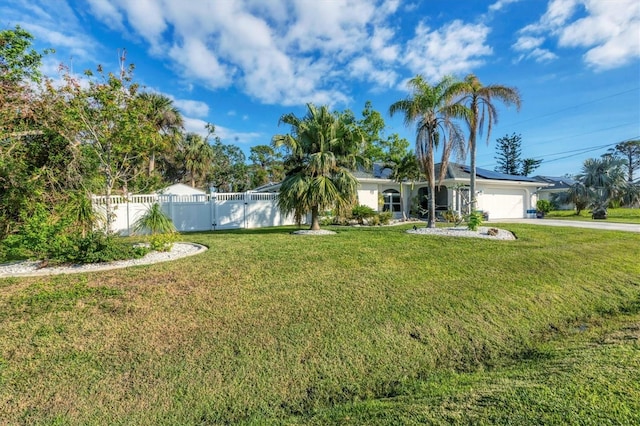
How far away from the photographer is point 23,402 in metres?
2.98

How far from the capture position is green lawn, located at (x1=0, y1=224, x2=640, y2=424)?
9.65 ft

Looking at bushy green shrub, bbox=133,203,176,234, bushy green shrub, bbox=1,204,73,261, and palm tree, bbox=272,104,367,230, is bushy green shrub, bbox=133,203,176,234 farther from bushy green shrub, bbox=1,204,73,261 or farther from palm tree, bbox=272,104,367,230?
palm tree, bbox=272,104,367,230

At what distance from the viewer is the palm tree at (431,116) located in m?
11.8

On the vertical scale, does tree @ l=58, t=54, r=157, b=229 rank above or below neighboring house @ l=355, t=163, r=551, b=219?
above

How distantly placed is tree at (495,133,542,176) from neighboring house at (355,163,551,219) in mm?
30478

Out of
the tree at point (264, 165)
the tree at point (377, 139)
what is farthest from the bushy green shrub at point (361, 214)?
the tree at point (264, 165)

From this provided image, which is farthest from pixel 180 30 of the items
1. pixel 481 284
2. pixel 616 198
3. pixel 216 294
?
pixel 616 198

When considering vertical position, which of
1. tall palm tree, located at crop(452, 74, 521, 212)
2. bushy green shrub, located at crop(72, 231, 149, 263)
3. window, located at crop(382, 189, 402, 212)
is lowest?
bushy green shrub, located at crop(72, 231, 149, 263)

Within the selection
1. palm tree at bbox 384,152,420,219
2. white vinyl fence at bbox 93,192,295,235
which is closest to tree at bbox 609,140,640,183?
palm tree at bbox 384,152,420,219

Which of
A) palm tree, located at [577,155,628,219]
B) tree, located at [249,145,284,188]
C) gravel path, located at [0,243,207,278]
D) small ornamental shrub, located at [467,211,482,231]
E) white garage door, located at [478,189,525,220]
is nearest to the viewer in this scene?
gravel path, located at [0,243,207,278]

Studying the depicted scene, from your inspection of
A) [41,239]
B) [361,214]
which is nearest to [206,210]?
[361,214]

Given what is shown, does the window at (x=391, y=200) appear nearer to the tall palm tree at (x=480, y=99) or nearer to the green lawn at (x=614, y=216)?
the tall palm tree at (x=480, y=99)

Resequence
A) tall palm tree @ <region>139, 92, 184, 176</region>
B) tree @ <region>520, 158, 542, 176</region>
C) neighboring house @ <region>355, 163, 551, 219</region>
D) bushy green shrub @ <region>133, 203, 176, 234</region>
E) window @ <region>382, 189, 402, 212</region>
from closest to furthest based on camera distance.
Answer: bushy green shrub @ <region>133, 203, 176, 234</region>
neighboring house @ <region>355, 163, 551, 219</region>
window @ <region>382, 189, 402, 212</region>
tall palm tree @ <region>139, 92, 184, 176</region>
tree @ <region>520, 158, 542, 176</region>

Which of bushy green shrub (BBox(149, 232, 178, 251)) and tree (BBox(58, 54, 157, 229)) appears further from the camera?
bushy green shrub (BBox(149, 232, 178, 251))
